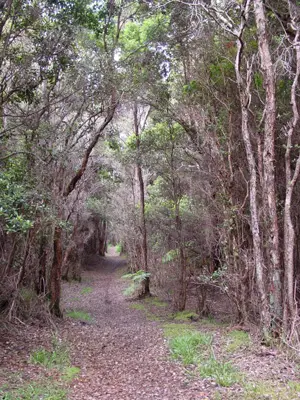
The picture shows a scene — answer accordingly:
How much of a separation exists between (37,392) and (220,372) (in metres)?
2.72

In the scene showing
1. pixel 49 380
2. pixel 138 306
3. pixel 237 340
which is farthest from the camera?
pixel 138 306

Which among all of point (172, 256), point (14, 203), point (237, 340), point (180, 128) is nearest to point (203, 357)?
point (237, 340)

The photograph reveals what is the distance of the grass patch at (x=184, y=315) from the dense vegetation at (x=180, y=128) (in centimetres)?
43

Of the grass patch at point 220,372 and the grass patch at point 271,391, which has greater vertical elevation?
the grass patch at point 271,391

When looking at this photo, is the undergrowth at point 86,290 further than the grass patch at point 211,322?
Yes

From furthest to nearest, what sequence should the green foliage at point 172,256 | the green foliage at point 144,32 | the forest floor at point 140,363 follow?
the green foliage at point 172,256 → the green foliage at point 144,32 → the forest floor at point 140,363

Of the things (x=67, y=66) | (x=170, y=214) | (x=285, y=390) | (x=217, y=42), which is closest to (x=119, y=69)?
(x=67, y=66)

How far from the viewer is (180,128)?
12625 millimetres

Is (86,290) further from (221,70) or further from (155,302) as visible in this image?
(221,70)

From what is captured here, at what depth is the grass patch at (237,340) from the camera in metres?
6.89

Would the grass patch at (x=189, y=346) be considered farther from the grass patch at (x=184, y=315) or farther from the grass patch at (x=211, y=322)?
the grass patch at (x=184, y=315)

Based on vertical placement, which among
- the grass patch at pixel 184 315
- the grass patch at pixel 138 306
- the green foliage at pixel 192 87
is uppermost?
the green foliage at pixel 192 87

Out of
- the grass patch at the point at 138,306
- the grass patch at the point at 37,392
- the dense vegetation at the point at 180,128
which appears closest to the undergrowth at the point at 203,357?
the dense vegetation at the point at 180,128

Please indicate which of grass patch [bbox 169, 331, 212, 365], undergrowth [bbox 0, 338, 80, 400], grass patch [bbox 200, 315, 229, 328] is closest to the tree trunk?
undergrowth [bbox 0, 338, 80, 400]
